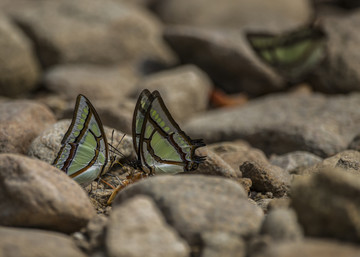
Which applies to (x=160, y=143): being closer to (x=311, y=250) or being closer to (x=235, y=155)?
(x=235, y=155)

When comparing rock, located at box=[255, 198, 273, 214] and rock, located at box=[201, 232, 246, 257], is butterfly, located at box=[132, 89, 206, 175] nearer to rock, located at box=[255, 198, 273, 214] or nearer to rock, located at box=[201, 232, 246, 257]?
rock, located at box=[255, 198, 273, 214]

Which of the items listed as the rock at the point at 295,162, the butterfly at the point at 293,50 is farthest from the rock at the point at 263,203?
the butterfly at the point at 293,50

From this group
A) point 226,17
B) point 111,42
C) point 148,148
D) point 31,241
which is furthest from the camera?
point 226,17

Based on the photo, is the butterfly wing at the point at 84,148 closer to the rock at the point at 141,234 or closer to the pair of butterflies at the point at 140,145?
the pair of butterflies at the point at 140,145

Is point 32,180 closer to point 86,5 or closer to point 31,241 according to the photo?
point 31,241

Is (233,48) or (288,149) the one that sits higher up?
(233,48)

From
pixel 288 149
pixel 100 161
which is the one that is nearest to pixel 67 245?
pixel 100 161

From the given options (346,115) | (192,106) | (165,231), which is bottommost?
(192,106)
